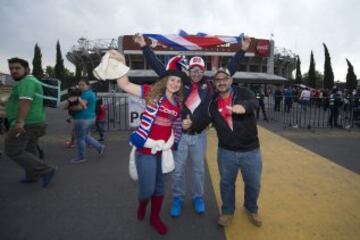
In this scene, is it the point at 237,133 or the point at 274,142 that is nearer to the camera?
the point at 237,133

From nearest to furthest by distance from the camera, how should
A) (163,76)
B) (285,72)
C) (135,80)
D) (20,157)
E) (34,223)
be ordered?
(163,76), (34,223), (20,157), (135,80), (285,72)

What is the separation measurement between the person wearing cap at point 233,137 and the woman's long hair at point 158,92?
1.39 feet

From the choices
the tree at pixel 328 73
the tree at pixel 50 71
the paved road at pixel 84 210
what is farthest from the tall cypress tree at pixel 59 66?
the paved road at pixel 84 210

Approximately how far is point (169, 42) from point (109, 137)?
11.2 feet

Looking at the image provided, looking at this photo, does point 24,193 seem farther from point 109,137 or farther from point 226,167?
point 109,137

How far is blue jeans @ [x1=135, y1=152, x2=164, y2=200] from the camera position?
119 inches

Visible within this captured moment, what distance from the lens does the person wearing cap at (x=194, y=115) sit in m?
3.26

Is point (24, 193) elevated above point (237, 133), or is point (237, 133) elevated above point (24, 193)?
point (237, 133)

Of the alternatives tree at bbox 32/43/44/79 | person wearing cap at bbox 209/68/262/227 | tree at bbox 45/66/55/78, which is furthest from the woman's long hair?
tree at bbox 45/66/55/78

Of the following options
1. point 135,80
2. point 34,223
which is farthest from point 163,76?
point 135,80

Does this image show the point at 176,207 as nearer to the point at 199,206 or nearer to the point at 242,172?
the point at 199,206

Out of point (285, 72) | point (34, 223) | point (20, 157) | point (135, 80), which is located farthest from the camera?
point (285, 72)

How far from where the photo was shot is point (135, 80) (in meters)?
26.6

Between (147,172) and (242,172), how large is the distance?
3.62 feet
